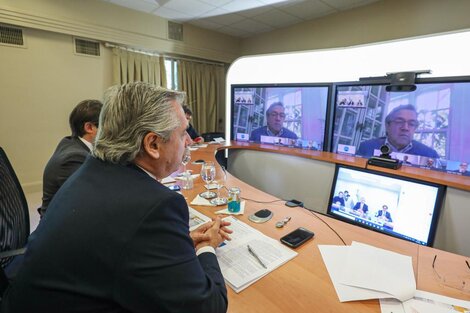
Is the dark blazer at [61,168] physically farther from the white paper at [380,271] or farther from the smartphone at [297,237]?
the white paper at [380,271]

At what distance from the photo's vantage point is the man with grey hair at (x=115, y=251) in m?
0.56

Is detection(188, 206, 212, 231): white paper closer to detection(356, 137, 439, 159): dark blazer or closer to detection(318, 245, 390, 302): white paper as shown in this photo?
detection(318, 245, 390, 302): white paper

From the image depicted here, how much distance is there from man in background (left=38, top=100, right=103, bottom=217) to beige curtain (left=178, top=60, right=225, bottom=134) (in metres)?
3.13

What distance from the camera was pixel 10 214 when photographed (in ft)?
3.79

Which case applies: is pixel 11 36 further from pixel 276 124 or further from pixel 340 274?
pixel 340 274

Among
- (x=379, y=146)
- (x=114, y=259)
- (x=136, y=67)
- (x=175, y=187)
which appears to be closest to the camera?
(x=114, y=259)

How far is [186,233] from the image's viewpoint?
2.14 ft

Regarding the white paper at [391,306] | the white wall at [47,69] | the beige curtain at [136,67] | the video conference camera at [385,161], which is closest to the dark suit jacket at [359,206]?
the video conference camera at [385,161]

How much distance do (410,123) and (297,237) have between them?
1825 millimetres

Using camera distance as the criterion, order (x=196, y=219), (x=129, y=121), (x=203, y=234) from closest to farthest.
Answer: (x=129, y=121), (x=203, y=234), (x=196, y=219)

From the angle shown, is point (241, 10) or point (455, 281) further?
point (241, 10)

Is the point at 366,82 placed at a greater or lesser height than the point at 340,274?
greater


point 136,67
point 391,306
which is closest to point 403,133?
point 391,306

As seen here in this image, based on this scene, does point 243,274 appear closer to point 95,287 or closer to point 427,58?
point 95,287
